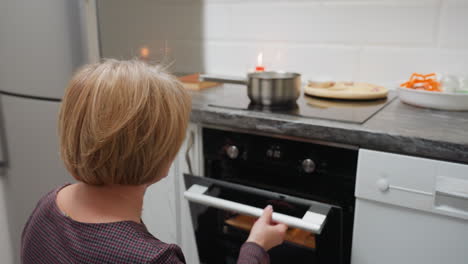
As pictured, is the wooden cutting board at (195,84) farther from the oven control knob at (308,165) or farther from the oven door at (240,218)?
the oven control knob at (308,165)

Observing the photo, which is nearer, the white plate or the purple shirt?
the purple shirt

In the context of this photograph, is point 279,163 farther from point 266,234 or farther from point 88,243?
point 88,243

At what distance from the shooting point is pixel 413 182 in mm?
946

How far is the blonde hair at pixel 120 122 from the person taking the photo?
67 centimetres

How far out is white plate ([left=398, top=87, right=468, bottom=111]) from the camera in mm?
1174

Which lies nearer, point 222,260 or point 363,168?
point 363,168

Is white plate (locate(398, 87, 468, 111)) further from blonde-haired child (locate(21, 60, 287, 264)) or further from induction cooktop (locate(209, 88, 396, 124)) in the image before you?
blonde-haired child (locate(21, 60, 287, 264))

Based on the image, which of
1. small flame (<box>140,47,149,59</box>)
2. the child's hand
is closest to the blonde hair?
the child's hand

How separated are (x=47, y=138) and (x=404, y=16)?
4.32 feet

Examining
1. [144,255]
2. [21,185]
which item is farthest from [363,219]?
[21,185]

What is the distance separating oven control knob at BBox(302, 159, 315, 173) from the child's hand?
0.19 m

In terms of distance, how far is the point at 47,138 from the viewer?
1546 mm

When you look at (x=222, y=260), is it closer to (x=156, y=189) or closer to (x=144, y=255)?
(x=156, y=189)

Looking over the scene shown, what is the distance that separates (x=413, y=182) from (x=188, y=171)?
623 millimetres
